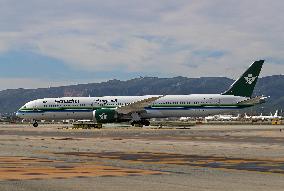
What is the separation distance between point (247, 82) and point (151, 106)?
17.1 meters

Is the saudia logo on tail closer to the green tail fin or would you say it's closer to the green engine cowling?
the green tail fin

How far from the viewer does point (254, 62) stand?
96125 mm

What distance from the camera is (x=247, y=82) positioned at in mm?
94250

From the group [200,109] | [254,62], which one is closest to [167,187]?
[200,109]

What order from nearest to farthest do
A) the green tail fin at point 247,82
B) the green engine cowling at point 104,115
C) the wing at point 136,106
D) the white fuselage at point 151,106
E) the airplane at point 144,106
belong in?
the green engine cowling at point 104,115, the wing at point 136,106, the airplane at point 144,106, the white fuselage at point 151,106, the green tail fin at point 247,82

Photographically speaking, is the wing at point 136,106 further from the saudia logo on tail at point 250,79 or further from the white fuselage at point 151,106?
the saudia logo on tail at point 250,79

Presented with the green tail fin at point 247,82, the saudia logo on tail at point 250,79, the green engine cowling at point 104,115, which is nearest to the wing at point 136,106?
the green engine cowling at point 104,115

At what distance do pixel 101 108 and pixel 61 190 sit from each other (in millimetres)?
74923

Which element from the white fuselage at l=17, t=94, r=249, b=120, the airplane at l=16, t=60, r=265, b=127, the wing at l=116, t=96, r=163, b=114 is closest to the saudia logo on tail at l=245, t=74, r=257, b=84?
the airplane at l=16, t=60, r=265, b=127

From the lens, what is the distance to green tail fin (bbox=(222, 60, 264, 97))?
9156cm

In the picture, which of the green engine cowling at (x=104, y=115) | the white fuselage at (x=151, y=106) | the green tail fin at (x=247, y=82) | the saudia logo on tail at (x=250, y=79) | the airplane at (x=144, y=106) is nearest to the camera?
the green engine cowling at (x=104, y=115)

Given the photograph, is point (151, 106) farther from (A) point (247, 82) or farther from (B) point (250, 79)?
(B) point (250, 79)

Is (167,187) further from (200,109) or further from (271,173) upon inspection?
(200,109)

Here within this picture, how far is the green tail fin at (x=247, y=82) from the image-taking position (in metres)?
91.6
